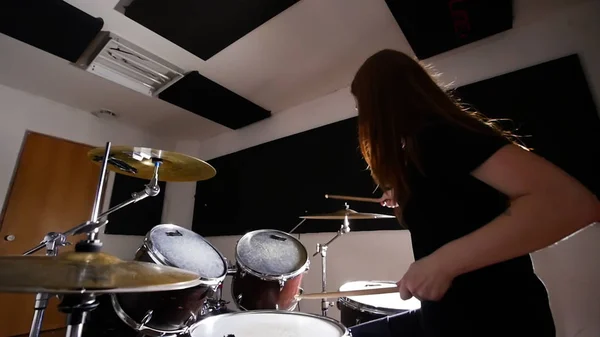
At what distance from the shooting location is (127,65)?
8.20 feet

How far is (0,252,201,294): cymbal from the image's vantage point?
60cm

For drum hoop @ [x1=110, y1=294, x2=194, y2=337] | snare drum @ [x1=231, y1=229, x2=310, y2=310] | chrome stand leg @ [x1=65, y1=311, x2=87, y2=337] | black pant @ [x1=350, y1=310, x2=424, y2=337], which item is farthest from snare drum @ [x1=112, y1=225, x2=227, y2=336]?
black pant @ [x1=350, y1=310, x2=424, y2=337]

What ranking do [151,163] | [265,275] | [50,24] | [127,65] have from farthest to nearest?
[127,65]
[50,24]
[265,275]
[151,163]

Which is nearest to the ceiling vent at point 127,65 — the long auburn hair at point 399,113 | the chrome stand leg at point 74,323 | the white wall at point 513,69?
the white wall at point 513,69

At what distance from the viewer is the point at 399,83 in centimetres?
72

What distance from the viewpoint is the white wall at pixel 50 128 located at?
2.81 meters

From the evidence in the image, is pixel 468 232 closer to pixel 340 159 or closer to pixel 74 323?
pixel 74 323

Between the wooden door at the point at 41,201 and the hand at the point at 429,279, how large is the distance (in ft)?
11.7

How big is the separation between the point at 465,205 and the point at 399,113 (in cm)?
25

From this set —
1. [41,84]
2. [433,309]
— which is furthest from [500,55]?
[41,84]

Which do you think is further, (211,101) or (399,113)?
(211,101)

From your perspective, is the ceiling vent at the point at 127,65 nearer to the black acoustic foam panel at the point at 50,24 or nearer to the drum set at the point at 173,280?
the black acoustic foam panel at the point at 50,24

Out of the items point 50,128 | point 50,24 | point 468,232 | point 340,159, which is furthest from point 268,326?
point 50,128

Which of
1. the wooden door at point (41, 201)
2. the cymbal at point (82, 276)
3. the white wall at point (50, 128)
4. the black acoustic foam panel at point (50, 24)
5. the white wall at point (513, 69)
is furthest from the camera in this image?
the white wall at point (50, 128)
